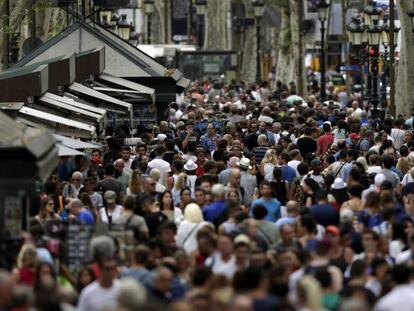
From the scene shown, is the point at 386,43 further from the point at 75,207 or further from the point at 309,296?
the point at 309,296

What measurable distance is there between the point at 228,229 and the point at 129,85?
634 inches

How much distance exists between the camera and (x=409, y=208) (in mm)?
19828

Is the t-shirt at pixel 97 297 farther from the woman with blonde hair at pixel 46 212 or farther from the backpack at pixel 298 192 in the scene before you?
the backpack at pixel 298 192

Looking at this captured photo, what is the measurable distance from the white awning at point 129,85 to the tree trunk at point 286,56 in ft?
137

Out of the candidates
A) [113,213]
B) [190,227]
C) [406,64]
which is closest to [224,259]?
[190,227]

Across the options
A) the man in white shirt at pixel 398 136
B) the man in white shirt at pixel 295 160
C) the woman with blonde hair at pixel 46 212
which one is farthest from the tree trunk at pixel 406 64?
the woman with blonde hair at pixel 46 212

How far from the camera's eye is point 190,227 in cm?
1844

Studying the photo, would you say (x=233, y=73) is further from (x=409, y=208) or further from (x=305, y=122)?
(x=409, y=208)

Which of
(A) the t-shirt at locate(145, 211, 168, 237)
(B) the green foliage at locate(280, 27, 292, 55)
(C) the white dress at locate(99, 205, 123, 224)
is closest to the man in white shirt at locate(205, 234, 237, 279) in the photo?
(A) the t-shirt at locate(145, 211, 168, 237)

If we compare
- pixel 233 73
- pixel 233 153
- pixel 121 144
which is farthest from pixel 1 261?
pixel 233 73

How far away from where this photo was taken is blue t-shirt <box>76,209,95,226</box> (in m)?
19.5

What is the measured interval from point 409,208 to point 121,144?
32.5 ft

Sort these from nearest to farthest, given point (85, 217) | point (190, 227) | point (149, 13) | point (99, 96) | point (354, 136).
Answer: point (190, 227), point (85, 217), point (99, 96), point (354, 136), point (149, 13)

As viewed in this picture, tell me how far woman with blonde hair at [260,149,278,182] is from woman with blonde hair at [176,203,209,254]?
6.09m
